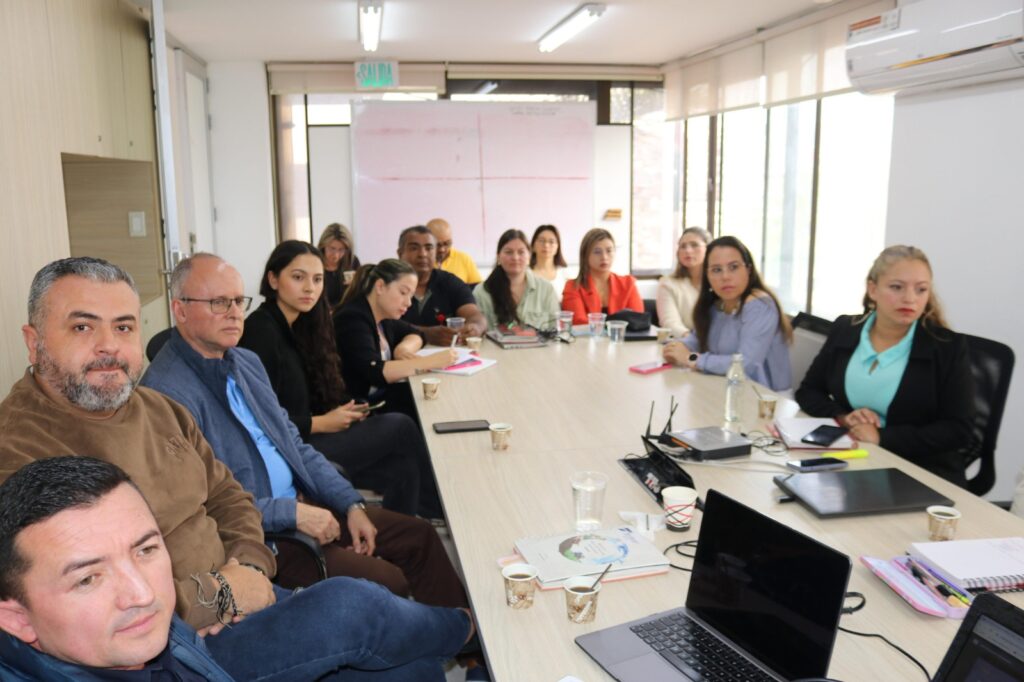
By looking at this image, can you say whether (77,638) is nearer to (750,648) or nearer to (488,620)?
(488,620)

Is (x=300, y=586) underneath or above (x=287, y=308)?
underneath

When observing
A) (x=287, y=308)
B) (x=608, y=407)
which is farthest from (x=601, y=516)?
(x=287, y=308)

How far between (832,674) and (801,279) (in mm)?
5770

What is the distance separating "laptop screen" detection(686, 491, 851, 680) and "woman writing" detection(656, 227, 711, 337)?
3.76m

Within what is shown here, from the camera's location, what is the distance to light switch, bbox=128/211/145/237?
4688 mm

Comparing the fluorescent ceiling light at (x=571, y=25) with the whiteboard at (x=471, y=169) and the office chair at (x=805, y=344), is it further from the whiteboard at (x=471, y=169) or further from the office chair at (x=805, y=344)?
the office chair at (x=805, y=344)

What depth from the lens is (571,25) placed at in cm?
533

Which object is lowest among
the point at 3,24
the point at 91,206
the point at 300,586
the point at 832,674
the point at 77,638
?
the point at 300,586

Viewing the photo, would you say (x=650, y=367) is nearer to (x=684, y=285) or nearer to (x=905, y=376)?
(x=905, y=376)

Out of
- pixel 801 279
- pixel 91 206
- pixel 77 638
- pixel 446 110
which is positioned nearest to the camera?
pixel 77 638

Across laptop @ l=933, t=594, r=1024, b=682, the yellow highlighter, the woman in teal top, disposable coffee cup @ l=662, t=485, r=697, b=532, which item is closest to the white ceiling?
the woman in teal top

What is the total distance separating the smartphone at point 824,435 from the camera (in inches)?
96.7

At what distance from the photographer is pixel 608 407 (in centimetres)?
304

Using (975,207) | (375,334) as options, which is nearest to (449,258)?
(375,334)
